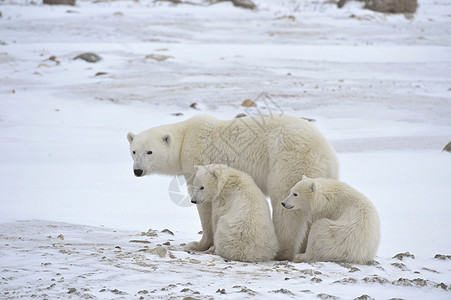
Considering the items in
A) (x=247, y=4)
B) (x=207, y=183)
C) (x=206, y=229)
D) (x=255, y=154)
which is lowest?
(x=206, y=229)

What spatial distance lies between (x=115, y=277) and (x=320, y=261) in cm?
196

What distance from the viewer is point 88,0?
30.5 m

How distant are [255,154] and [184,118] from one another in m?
6.52

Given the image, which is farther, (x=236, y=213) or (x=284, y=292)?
(x=236, y=213)

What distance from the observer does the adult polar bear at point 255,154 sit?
18.0 feet

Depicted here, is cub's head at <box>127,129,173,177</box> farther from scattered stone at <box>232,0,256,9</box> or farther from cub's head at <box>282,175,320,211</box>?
scattered stone at <box>232,0,256,9</box>

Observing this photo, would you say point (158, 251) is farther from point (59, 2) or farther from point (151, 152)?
point (59, 2)

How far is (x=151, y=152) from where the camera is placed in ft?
19.8

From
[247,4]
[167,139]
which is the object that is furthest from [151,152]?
[247,4]

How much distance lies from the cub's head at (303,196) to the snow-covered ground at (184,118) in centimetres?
58

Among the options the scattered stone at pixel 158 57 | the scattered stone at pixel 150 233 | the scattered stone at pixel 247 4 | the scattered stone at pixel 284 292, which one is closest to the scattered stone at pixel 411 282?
the scattered stone at pixel 284 292

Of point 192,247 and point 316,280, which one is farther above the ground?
point 316,280

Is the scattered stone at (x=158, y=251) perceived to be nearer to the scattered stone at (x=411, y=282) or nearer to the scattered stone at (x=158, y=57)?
the scattered stone at (x=411, y=282)

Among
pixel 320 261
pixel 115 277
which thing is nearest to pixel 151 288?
pixel 115 277
